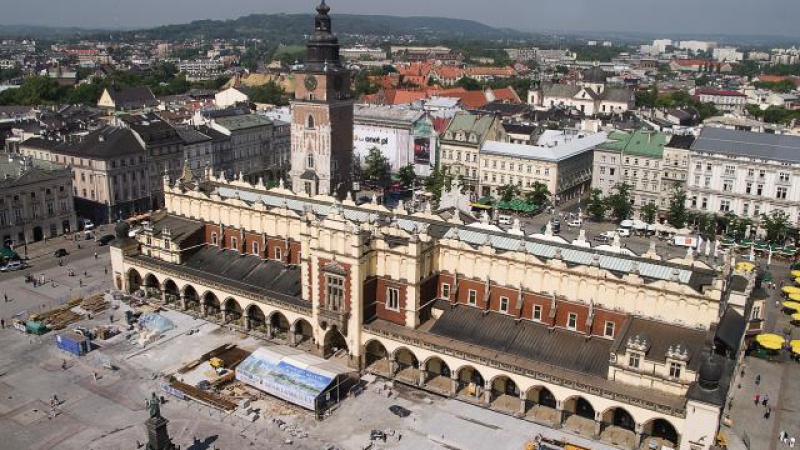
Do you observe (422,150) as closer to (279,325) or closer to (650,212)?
(650,212)

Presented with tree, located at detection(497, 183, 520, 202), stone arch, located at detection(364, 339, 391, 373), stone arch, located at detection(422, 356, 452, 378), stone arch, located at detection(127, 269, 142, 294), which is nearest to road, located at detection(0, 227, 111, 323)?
stone arch, located at detection(127, 269, 142, 294)

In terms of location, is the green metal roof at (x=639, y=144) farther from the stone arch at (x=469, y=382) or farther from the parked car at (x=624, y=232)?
the stone arch at (x=469, y=382)

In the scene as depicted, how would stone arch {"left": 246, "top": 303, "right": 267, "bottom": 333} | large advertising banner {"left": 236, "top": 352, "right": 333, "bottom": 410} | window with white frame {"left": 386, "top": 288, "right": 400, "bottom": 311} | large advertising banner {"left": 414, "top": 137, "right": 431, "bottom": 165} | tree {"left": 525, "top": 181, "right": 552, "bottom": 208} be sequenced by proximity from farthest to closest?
large advertising banner {"left": 414, "top": 137, "right": 431, "bottom": 165} < tree {"left": 525, "top": 181, "right": 552, "bottom": 208} < stone arch {"left": 246, "top": 303, "right": 267, "bottom": 333} < window with white frame {"left": 386, "top": 288, "right": 400, "bottom": 311} < large advertising banner {"left": 236, "top": 352, "right": 333, "bottom": 410}

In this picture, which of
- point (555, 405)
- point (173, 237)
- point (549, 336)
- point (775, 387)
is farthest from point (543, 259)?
point (173, 237)

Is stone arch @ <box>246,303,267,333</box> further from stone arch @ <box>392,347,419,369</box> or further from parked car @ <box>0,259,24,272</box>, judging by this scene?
parked car @ <box>0,259,24,272</box>

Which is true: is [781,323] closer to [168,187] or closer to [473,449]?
[473,449]

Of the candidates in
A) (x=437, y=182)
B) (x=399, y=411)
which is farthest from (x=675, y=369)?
(x=437, y=182)

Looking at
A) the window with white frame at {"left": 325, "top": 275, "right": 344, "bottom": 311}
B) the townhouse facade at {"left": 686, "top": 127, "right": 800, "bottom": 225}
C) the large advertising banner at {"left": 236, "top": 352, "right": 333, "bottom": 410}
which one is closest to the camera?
the large advertising banner at {"left": 236, "top": 352, "right": 333, "bottom": 410}
